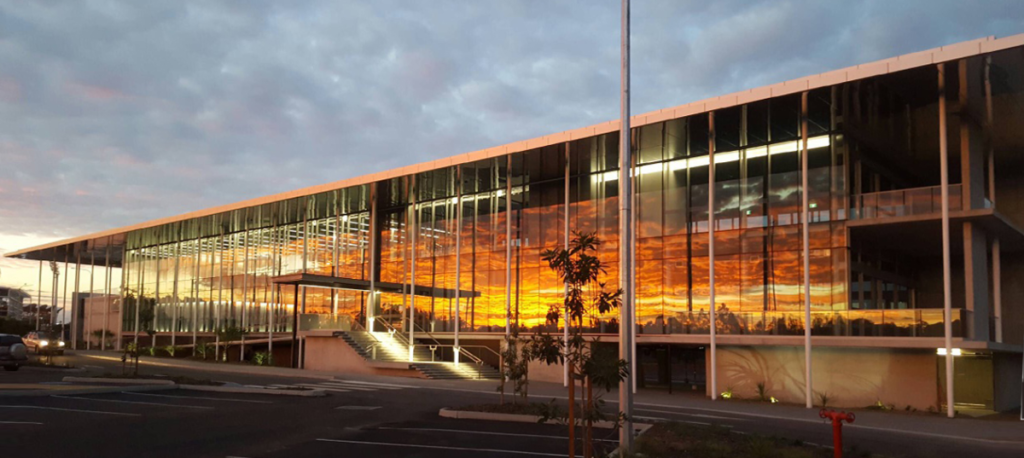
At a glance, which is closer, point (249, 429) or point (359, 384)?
point (249, 429)

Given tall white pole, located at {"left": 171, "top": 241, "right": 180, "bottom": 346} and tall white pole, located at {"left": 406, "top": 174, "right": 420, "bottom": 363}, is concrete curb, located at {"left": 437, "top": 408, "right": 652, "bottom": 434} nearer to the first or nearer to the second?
tall white pole, located at {"left": 406, "top": 174, "right": 420, "bottom": 363}

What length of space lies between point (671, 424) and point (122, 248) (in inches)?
2296

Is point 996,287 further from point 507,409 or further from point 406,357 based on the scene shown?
point 406,357

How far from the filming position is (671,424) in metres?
17.5

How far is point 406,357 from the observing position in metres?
38.8

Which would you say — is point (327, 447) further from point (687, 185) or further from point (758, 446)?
point (687, 185)

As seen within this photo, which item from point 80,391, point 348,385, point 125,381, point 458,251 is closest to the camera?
point 80,391

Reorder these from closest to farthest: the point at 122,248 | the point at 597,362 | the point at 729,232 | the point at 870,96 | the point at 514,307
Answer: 1. the point at 597,362
2. the point at 870,96
3. the point at 729,232
4. the point at 514,307
5. the point at 122,248

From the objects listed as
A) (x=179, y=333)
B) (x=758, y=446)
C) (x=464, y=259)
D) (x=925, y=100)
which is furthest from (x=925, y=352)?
(x=179, y=333)

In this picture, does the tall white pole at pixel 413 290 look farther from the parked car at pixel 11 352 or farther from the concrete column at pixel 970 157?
the concrete column at pixel 970 157

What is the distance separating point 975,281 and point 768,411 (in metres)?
8.15

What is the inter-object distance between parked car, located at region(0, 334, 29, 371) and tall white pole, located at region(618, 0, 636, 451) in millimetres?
29706

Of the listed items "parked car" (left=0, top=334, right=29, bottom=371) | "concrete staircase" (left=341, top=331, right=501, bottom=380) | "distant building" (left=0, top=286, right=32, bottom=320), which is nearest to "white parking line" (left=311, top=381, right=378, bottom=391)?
"concrete staircase" (left=341, top=331, right=501, bottom=380)

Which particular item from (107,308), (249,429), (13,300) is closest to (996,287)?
(249,429)
